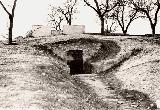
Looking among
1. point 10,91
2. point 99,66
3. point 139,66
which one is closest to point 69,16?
point 99,66

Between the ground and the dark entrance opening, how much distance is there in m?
0.56

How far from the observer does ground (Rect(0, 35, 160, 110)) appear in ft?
44.7

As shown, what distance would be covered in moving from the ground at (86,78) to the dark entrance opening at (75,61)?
0.56m

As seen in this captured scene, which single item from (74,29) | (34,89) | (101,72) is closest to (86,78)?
(101,72)

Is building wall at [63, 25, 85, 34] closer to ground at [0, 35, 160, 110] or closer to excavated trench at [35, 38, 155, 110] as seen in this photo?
ground at [0, 35, 160, 110]

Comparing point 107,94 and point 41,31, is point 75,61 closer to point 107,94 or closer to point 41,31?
point 107,94

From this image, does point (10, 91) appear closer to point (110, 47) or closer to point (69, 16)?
point (110, 47)

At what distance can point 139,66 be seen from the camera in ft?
82.1

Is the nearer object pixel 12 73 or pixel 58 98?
pixel 58 98

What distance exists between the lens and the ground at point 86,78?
1362 centimetres

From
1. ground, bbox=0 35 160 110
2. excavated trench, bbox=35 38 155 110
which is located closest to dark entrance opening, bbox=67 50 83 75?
excavated trench, bbox=35 38 155 110

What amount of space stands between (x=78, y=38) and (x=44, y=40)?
12.3 feet

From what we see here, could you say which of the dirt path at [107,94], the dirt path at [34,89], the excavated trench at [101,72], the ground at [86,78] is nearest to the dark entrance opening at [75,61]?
the excavated trench at [101,72]

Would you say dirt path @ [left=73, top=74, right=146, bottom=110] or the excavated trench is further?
the excavated trench
